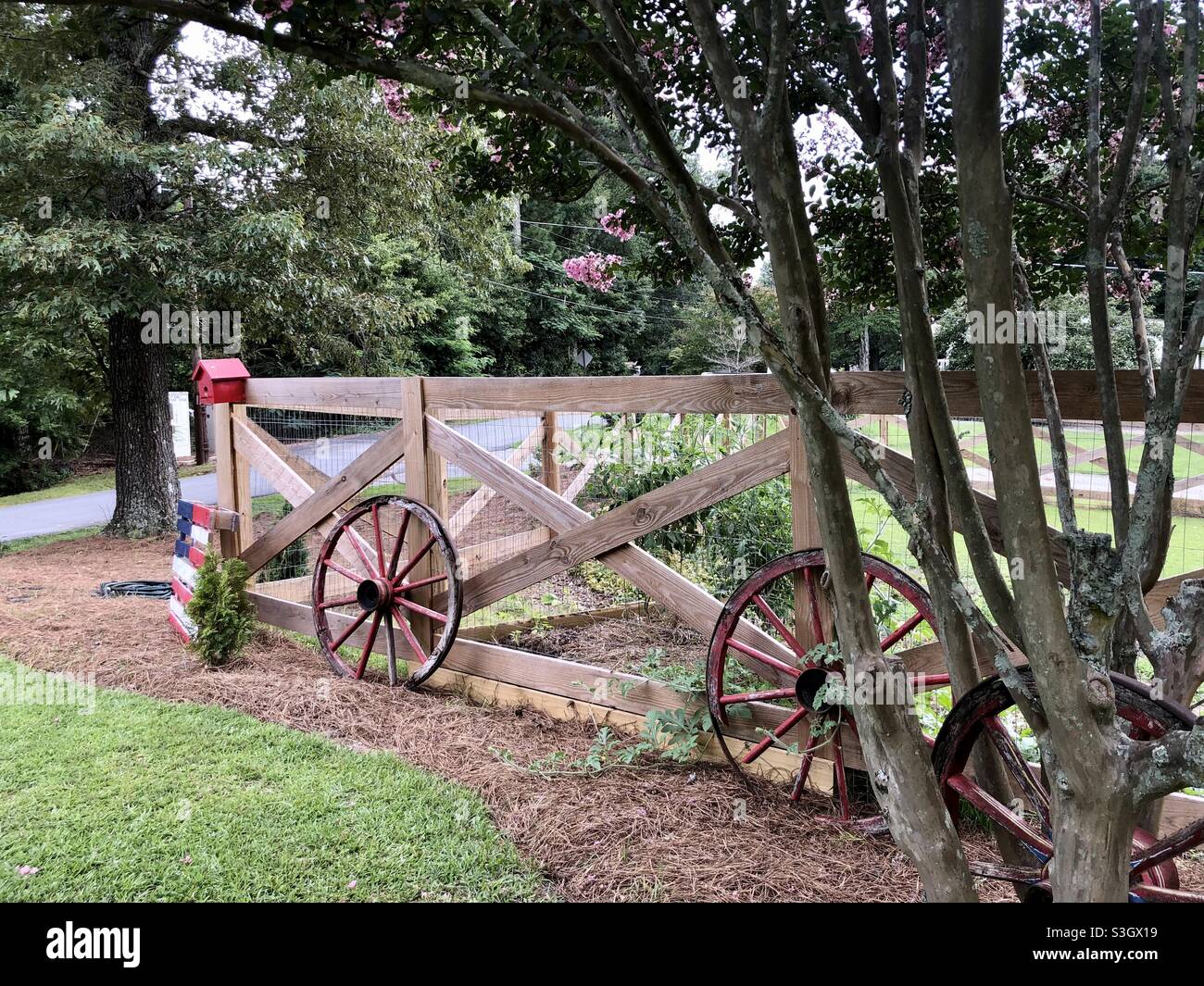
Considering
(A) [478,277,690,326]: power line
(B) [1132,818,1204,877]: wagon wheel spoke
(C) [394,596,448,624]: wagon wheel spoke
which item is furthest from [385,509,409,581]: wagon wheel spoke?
(A) [478,277,690,326]: power line

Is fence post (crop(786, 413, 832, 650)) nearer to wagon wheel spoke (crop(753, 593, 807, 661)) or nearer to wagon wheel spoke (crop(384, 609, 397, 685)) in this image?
wagon wheel spoke (crop(753, 593, 807, 661))

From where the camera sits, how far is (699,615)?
3.63m

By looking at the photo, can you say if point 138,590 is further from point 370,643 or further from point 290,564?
point 370,643

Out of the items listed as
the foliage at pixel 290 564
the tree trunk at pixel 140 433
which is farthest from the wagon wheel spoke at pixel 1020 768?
the tree trunk at pixel 140 433

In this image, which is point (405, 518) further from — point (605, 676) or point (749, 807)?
point (749, 807)

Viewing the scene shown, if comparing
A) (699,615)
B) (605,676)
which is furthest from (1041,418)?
(605,676)

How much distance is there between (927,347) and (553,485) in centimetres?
456

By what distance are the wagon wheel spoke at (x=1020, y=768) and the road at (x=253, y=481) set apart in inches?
121

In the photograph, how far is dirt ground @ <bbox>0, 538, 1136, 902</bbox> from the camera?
2.71 metres

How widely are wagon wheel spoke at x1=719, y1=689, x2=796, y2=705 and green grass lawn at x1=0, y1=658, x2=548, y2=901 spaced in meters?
1.06

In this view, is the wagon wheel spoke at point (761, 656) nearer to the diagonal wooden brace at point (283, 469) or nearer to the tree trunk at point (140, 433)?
the diagonal wooden brace at point (283, 469)

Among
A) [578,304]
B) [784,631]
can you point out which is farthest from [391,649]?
[578,304]

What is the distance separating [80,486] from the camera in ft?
54.2
